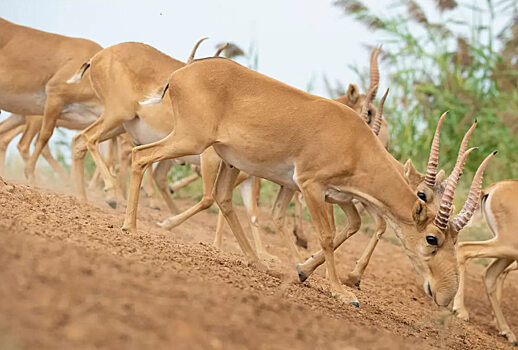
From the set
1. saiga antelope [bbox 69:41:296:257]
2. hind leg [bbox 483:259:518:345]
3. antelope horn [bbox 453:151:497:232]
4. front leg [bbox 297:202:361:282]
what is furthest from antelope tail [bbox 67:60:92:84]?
hind leg [bbox 483:259:518:345]

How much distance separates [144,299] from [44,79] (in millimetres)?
6954

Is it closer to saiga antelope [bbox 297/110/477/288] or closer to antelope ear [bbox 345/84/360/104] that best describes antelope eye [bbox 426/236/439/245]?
saiga antelope [bbox 297/110/477/288]

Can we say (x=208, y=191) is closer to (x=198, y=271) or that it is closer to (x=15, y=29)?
(x=198, y=271)

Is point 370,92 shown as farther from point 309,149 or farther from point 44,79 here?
point 44,79

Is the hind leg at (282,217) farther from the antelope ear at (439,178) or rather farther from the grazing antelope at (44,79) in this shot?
the grazing antelope at (44,79)

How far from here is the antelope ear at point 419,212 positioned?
218 inches

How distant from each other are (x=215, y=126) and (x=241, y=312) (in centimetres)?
261

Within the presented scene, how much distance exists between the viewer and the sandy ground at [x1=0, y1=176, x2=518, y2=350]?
2.55 metres

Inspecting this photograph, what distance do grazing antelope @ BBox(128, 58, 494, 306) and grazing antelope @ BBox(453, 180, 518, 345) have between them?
2.84m

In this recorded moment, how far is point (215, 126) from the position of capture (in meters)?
5.65

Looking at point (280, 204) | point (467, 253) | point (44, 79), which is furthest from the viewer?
point (44, 79)

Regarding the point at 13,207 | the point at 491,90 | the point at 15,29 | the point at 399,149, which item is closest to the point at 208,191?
the point at 13,207

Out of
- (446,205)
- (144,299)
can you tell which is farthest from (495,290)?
(144,299)

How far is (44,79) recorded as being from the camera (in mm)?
9320
